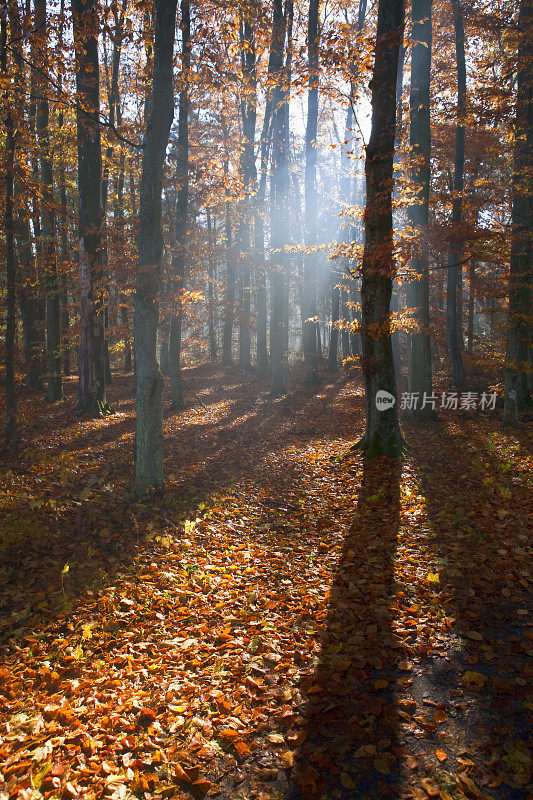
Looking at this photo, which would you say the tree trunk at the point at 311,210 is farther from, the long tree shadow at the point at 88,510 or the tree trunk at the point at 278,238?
the long tree shadow at the point at 88,510

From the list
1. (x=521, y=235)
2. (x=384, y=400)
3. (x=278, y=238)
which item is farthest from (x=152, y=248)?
(x=278, y=238)

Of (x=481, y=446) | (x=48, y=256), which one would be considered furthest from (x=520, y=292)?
(x=48, y=256)

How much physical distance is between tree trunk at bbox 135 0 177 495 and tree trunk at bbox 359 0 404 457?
3440 mm

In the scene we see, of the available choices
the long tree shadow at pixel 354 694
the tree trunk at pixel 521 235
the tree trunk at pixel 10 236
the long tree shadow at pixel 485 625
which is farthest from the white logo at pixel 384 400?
the tree trunk at pixel 10 236

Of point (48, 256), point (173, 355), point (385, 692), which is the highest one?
point (48, 256)

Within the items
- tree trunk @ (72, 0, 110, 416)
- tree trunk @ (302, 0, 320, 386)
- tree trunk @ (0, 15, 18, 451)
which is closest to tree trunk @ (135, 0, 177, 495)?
tree trunk @ (0, 15, 18, 451)

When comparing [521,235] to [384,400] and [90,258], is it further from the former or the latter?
[90,258]

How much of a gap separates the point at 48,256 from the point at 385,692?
33.1 feet

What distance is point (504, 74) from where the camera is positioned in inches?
410

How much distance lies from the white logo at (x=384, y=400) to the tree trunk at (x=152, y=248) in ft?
12.6

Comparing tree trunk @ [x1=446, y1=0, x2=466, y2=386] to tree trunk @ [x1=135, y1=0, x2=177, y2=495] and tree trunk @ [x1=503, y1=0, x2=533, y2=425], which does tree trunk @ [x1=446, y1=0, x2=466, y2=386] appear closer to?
tree trunk @ [x1=503, y1=0, x2=533, y2=425]

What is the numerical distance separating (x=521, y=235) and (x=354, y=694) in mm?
10284

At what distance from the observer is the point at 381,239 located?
25.0 feet

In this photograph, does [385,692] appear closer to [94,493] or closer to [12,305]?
[94,493]
